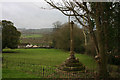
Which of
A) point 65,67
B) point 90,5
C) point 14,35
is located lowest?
point 65,67

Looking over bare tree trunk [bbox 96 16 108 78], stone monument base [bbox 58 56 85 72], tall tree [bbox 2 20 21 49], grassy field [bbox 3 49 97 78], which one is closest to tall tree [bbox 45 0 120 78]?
bare tree trunk [bbox 96 16 108 78]

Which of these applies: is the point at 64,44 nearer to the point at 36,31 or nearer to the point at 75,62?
the point at 75,62

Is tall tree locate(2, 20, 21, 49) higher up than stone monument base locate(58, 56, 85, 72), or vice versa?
tall tree locate(2, 20, 21, 49)

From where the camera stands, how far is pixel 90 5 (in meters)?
5.15

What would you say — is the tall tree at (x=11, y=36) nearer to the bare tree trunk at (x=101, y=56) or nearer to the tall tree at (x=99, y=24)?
the tall tree at (x=99, y=24)

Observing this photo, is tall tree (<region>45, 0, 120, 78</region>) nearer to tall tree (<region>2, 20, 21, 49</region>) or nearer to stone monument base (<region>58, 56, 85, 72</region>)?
stone monument base (<region>58, 56, 85, 72</region>)

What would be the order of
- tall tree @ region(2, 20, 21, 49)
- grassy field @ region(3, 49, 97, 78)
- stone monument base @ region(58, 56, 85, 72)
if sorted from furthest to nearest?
tall tree @ region(2, 20, 21, 49) < stone monument base @ region(58, 56, 85, 72) < grassy field @ region(3, 49, 97, 78)

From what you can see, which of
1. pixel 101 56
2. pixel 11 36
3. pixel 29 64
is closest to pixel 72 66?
pixel 101 56

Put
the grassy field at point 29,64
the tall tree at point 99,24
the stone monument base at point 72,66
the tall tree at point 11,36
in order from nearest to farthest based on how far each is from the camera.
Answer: the tall tree at point 99,24 < the grassy field at point 29,64 < the stone monument base at point 72,66 < the tall tree at point 11,36

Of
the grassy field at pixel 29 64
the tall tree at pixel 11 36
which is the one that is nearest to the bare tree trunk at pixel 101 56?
the grassy field at pixel 29 64

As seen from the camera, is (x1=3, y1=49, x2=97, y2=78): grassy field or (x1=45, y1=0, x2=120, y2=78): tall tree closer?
(x1=45, y1=0, x2=120, y2=78): tall tree

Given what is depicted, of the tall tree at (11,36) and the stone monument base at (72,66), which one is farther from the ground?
the tall tree at (11,36)

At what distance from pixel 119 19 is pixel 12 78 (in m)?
5.07

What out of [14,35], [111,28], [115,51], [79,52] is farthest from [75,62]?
[79,52]
